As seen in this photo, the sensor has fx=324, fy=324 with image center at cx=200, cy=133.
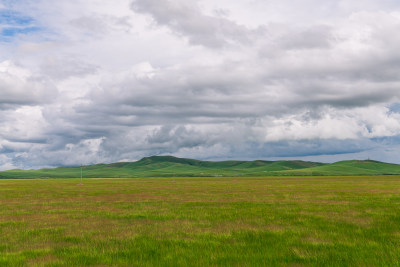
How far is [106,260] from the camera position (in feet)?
40.3

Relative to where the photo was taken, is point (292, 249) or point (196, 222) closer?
point (292, 249)

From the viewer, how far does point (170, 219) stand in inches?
922

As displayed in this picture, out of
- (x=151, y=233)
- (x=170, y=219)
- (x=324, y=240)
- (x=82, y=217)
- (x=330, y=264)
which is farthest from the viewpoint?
(x=82, y=217)

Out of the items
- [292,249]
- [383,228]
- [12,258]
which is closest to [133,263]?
[12,258]

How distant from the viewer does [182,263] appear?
461 inches

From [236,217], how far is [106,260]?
13.1 metres

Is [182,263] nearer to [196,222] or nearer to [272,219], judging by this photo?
[196,222]

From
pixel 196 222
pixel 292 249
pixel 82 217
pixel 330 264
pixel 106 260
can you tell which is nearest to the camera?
pixel 330 264

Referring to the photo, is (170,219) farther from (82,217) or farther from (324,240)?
(324,240)

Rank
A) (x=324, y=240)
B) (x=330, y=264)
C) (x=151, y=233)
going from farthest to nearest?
(x=151, y=233), (x=324, y=240), (x=330, y=264)

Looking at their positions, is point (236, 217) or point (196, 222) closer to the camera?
point (196, 222)

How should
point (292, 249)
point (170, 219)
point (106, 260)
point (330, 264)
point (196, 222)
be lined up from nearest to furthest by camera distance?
point (330, 264) < point (106, 260) < point (292, 249) < point (196, 222) < point (170, 219)

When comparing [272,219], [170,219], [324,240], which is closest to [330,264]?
[324,240]

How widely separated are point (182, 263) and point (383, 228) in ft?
42.5
